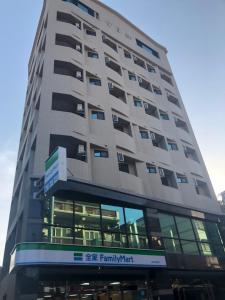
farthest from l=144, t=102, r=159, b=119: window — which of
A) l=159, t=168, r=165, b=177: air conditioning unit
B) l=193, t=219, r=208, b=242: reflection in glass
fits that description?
l=193, t=219, r=208, b=242: reflection in glass

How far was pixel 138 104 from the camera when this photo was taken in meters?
23.3

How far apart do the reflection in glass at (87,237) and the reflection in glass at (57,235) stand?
374 mm

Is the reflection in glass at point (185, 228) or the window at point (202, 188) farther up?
the window at point (202, 188)

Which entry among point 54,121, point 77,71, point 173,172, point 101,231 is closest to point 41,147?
point 54,121

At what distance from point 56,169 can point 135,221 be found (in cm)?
653

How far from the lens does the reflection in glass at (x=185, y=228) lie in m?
17.5

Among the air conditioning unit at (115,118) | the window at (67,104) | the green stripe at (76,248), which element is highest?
the window at (67,104)

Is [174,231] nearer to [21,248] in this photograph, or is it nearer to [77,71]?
[21,248]

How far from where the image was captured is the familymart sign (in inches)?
414

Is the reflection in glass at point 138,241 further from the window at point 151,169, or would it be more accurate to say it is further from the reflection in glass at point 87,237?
the window at point 151,169

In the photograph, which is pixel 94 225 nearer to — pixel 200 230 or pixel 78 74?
pixel 200 230

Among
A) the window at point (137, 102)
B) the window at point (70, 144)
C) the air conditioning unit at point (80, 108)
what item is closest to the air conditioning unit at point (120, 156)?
the window at point (70, 144)

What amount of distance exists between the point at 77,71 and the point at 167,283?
15.5m

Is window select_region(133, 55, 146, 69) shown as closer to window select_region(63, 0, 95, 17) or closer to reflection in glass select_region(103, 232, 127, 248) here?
window select_region(63, 0, 95, 17)
